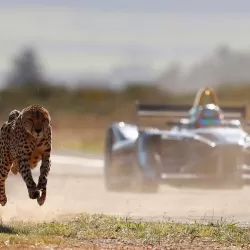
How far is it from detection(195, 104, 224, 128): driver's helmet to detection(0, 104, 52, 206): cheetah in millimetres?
8370

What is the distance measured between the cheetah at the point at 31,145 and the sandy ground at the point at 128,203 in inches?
40.7

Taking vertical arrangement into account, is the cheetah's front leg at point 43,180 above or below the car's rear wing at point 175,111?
below

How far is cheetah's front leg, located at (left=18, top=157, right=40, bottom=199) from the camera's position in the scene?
1628 centimetres

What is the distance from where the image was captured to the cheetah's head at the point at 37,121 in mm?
16734

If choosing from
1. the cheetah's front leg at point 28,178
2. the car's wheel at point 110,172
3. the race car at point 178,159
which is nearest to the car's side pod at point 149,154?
the race car at point 178,159

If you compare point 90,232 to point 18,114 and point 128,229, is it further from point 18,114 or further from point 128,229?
point 18,114

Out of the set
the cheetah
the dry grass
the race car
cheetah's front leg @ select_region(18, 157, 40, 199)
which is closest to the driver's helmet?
the race car

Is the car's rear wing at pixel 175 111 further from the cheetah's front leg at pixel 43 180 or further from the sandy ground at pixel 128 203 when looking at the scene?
the cheetah's front leg at pixel 43 180

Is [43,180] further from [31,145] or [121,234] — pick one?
[121,234]

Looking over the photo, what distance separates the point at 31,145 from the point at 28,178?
0.59m

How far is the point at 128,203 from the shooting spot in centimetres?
2123

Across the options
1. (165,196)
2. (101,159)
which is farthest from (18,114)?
(101,159)

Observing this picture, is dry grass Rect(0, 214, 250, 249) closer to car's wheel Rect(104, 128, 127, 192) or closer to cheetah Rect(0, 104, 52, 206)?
cheetah Rect(0, 104, 52, 206)

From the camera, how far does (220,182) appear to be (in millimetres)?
23828
